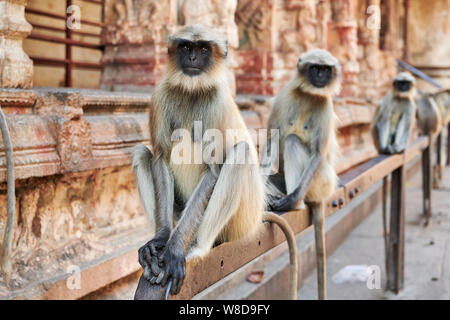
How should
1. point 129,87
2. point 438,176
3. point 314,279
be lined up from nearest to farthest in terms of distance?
1. point 129,87
2. point 314,279
3. point 438,176

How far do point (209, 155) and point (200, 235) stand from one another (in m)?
0.37

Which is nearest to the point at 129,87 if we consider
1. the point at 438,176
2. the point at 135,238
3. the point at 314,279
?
the point at 135,238

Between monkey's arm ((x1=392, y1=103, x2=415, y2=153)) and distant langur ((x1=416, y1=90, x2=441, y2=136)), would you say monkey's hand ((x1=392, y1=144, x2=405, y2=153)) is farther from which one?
distant langur ((x1=416, y1=90, x2=441, y2=136))

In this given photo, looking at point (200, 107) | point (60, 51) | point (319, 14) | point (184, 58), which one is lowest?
point (200, 107)

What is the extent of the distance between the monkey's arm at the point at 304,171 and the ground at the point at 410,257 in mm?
2252

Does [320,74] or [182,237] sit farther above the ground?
[320,74]

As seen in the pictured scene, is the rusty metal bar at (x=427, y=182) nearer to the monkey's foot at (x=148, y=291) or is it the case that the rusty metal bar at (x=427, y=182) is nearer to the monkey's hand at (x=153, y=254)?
the monkey's hand at (x=153, y=254)

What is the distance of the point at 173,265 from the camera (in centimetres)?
179

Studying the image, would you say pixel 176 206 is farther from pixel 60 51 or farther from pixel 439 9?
pixel 439 9

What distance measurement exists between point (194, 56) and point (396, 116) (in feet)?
18.0

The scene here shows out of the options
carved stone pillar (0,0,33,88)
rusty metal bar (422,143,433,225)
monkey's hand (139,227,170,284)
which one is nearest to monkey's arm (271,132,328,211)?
monkey's hand (139,227,170,284)

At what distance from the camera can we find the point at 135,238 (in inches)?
151

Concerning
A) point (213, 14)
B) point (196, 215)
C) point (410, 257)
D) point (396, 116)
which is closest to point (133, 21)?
point (213, 14)

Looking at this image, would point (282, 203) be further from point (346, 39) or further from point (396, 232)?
point (346, 39)
